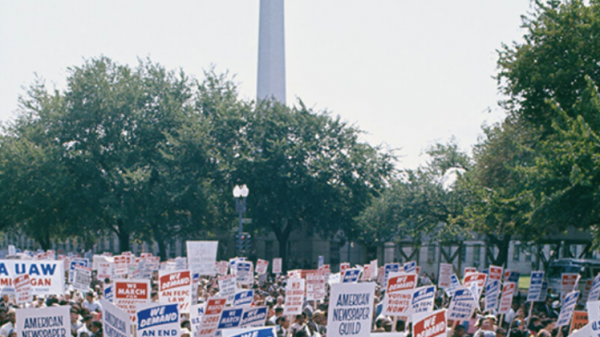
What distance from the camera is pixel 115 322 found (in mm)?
10266

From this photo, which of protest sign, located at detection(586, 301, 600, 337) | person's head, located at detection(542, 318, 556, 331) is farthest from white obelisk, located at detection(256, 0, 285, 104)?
protest sign, located at detection(586, 301, 600, 337)

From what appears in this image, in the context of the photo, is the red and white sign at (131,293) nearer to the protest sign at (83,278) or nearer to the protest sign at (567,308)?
the protest sign at (83,278)

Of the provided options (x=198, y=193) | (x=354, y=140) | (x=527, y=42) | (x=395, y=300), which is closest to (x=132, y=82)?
(x=198, y=193)

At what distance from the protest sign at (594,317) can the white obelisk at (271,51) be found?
62.8m

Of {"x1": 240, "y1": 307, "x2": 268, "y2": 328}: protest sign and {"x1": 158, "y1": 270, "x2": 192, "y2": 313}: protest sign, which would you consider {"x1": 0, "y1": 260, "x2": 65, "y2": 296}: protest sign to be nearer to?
{"x1": 158, "y1": 270, "x2": 192, "y2": 313}: protest sign

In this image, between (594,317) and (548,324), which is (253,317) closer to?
(594,317)

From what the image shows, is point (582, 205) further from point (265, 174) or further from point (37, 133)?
point (37, 133)

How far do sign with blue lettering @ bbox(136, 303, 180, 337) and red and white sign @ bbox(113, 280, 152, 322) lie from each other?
3.41 m

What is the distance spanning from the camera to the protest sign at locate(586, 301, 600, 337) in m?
9.90

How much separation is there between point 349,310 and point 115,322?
11.5ft

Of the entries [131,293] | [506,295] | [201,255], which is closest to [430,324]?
[131,293]

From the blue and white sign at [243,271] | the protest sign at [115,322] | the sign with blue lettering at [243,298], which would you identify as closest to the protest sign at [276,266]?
the blue and white sign at [243,271]

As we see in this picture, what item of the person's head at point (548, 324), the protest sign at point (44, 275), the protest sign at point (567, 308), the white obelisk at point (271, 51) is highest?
the white obelisk at point (271, 51)

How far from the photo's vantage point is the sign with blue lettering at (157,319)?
10172 millimetres
